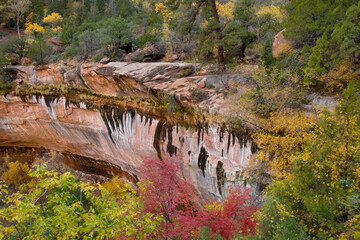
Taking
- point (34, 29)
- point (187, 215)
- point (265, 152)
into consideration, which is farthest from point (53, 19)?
point (265, 152)

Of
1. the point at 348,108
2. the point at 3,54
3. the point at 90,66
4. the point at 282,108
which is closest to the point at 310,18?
the point at 282,108

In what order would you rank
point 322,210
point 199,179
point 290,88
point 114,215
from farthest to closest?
point 199,179, point 290,88, point 322,210, point 114,215

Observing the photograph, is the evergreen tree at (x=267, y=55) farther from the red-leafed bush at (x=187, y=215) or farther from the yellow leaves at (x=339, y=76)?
the red-leafed bush at (x=187, y=215)

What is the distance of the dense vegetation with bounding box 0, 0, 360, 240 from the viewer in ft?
14.2

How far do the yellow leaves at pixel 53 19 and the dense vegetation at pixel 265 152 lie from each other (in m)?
12.6

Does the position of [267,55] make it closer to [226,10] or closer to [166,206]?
[166,206]

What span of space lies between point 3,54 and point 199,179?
21298mm

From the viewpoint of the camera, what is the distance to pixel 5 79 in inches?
724

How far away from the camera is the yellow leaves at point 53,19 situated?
27.4 m

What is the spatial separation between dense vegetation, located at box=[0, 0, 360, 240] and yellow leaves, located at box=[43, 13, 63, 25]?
1261 centimetres

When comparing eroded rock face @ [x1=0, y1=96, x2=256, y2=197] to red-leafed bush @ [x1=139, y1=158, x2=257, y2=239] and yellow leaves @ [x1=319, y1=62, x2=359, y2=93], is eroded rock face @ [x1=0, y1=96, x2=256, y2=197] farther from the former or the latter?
yellow leaves @ [x1=319, y1=62, x2=359, y2=93]

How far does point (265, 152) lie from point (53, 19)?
1241 inches

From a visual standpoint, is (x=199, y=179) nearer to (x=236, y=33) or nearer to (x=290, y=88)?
(x=290, y=88)

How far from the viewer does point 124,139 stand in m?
14.5
